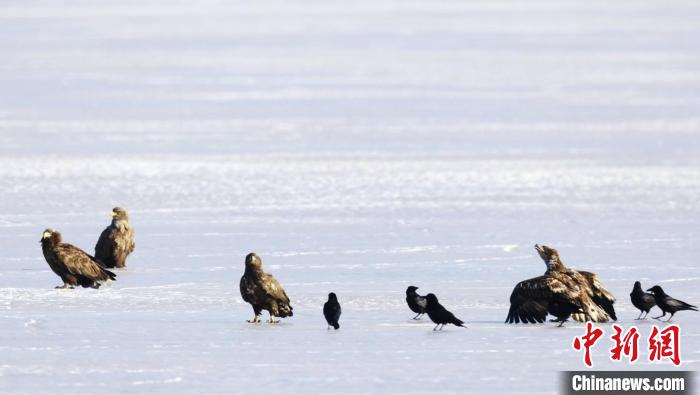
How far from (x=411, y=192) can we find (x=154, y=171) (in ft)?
9.85

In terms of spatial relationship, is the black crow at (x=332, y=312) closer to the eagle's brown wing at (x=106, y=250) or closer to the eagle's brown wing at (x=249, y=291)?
the eagle's brown wing at (x=249, y=291)

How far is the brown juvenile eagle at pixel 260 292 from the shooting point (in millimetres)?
8523

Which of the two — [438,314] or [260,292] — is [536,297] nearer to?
[438,314]

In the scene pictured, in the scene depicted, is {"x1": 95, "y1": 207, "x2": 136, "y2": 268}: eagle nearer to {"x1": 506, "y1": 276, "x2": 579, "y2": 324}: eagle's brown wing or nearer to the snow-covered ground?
the snow-covered ground

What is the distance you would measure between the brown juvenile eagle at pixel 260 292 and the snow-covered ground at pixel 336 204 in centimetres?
13

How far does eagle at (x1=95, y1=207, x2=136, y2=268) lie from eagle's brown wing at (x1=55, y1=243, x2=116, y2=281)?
3.13 ft

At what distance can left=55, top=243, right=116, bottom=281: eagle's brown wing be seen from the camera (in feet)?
32.5

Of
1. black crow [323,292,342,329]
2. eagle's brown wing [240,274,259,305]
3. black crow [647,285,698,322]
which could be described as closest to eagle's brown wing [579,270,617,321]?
black crow [647,285,698,322]

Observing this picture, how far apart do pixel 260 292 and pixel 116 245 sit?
279 cm

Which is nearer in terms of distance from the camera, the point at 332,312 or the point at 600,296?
the point at 332,312

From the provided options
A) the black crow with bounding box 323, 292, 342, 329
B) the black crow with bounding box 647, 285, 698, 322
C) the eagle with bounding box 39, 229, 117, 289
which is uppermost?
the eagle with bounding box 39, 229, 117, 289

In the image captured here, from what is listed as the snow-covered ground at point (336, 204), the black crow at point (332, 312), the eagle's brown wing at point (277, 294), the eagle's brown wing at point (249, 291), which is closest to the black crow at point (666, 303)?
the snow-covered ground at point (336, 204)

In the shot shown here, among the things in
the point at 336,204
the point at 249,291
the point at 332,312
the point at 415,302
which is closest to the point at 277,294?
the point at 249,291

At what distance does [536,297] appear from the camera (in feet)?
27.7
